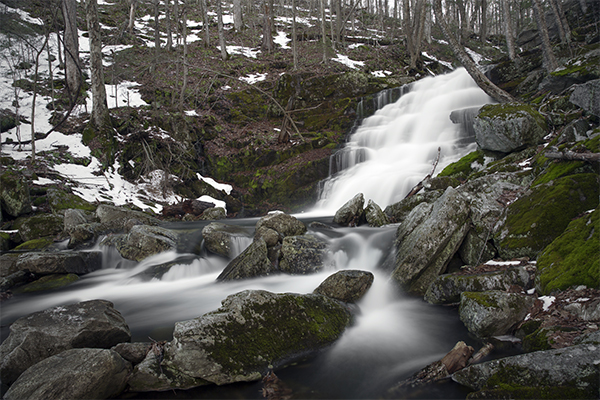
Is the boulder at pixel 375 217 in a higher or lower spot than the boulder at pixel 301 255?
higher

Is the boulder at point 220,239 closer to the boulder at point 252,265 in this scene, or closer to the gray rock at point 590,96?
the boulder at point 252,265

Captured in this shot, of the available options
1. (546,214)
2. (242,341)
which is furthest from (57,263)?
(546,214)

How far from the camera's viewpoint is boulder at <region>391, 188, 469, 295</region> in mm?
5176

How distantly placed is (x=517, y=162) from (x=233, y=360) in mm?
7133

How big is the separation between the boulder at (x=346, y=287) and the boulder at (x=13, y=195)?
930cm

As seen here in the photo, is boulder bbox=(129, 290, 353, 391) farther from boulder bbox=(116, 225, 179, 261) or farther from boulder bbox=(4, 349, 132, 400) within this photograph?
boulder bbox=(116, 225, 179, 261)

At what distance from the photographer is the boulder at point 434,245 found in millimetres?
5176

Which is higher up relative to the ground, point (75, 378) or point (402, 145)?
point (402, 145)

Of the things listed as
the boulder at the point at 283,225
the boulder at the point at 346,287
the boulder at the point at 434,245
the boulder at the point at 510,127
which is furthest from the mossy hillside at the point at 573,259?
the boulder at the point at 283,225

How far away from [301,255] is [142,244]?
12.8 ft

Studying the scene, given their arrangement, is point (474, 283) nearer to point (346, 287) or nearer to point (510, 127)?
point (346, 287)

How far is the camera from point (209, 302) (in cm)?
563

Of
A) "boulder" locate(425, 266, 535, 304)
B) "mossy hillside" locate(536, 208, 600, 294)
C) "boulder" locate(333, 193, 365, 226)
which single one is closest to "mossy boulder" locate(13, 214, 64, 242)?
"boulder" locate(333, 193, 365, 226)

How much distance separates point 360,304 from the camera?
5.05m
